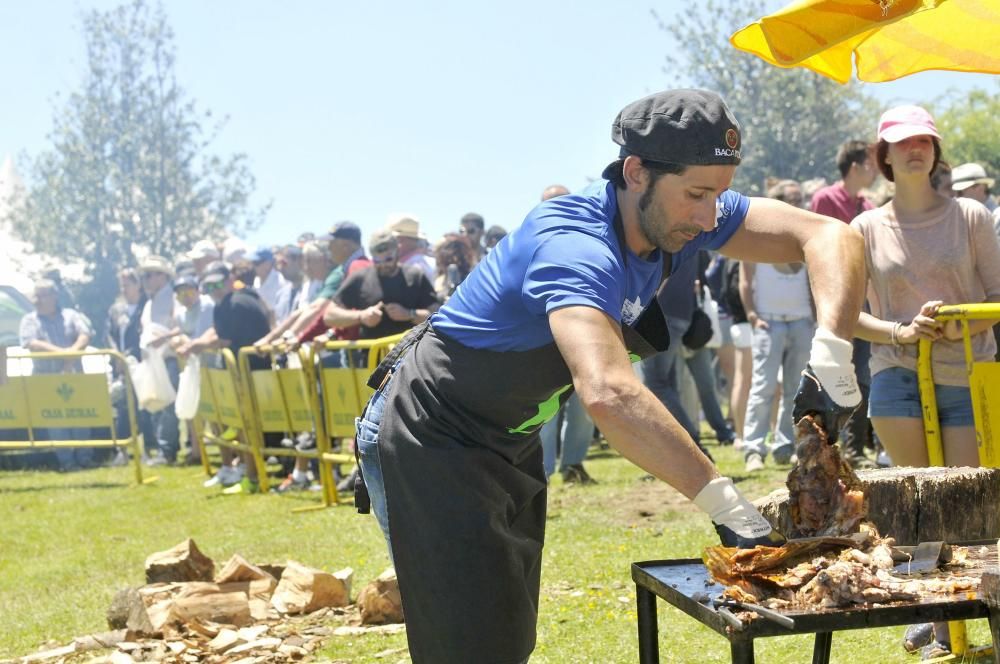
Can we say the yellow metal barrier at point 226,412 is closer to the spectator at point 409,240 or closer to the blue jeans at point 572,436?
the spectator at point 409,240

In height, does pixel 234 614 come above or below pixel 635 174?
below

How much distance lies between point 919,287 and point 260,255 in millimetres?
10424

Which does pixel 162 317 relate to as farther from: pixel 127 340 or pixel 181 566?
pixel 181 566

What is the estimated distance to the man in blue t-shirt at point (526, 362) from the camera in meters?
3.12

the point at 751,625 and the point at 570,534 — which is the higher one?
the point at 751,625

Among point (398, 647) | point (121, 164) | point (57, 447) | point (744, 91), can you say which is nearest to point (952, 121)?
point (744, 91)

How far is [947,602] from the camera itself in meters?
2.85

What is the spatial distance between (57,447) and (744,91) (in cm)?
3250

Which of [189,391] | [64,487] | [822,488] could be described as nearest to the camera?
[822,488]

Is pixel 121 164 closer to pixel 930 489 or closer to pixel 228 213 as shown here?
pixel 228 213

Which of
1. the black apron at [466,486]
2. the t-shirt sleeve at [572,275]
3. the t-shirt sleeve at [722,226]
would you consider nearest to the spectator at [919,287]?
the t-shirt sleeve at [722,226]

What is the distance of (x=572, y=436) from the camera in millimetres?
10023

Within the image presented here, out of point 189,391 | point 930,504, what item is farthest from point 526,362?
point 189,391

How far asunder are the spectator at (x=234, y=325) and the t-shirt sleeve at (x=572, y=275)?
30.1 ft
